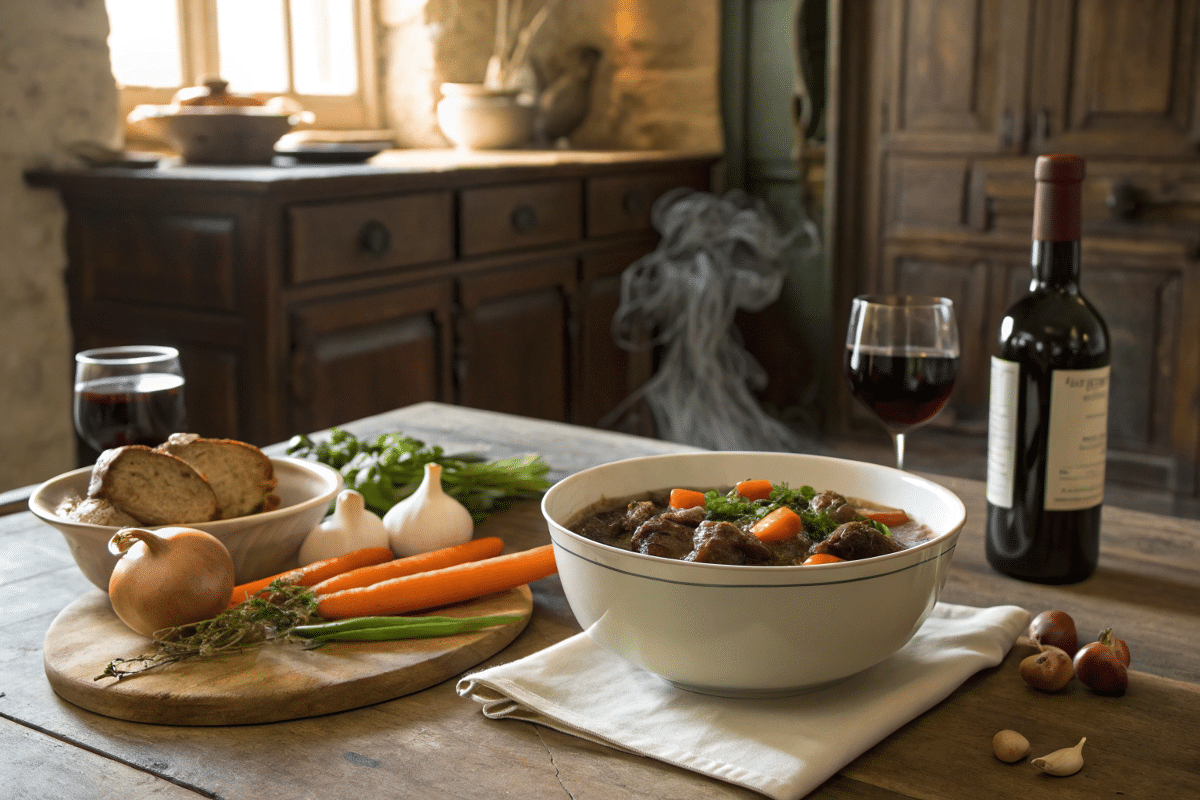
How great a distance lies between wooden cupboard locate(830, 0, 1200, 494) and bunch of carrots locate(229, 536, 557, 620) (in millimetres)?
2528

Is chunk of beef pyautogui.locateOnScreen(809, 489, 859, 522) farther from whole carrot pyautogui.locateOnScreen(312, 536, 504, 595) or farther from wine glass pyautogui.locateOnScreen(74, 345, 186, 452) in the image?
wine glass pyautogui.locateOnScreen(74, 345, 186, 452)

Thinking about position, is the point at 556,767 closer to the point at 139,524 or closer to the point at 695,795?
the point at 695,795

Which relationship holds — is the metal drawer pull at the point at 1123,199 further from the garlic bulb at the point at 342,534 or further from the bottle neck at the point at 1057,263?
the garlic bulb at the point at 342,534

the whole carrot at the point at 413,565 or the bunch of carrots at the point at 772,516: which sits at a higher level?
the bunch of carrots at the point at 772,516

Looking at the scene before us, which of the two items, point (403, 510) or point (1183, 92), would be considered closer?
point (403, 510)

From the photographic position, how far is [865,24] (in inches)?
130

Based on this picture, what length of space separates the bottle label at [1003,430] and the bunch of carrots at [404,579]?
14.7 inches

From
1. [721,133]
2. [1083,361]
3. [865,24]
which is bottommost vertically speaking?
[1083,361]

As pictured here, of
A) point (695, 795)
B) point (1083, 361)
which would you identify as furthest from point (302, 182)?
point (695, 795)

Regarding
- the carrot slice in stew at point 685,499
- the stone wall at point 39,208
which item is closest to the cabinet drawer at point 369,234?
the stone wall at point 39,208

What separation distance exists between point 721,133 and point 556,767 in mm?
3308

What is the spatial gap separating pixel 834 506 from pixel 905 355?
0.91 ft

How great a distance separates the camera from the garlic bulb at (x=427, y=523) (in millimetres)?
979

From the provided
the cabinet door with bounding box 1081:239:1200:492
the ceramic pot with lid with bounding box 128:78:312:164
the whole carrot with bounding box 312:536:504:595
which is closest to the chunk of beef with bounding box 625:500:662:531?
the whole carrot with bounding box 312:536:504:595
